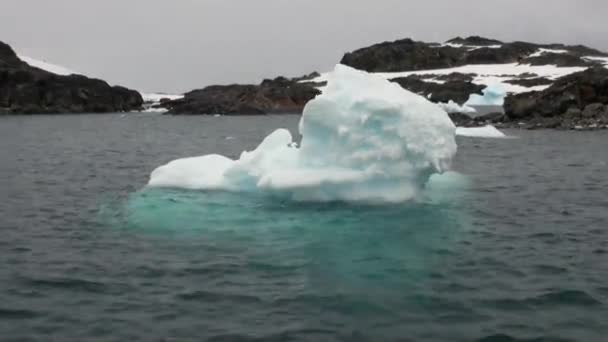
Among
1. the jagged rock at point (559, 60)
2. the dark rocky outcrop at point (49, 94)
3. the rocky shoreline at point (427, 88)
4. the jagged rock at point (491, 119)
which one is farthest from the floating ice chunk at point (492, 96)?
the dark rocky outcrop at point (49, 94)

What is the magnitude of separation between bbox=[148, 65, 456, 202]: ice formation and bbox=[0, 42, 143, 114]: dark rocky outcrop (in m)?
73.7

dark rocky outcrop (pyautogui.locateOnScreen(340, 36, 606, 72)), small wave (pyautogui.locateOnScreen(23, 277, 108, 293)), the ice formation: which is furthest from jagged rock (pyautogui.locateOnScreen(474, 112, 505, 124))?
dark rocky outcrop (pyautogui.locateOnScreen(340, 36, 606, 72))

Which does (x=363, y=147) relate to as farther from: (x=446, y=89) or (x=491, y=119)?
(x=446, y=89)

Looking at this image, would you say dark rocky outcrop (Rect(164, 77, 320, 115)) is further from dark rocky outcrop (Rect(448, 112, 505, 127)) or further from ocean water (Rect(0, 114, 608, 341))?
ocean water (Rect(0, 114, 608, 341))

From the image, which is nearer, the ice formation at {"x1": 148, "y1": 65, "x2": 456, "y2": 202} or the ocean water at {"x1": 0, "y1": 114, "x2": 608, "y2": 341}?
the ocean water at {"x1": 0, "y1": 114, "x2": 608, "y2": 341}

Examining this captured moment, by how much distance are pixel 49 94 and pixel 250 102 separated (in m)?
26.0

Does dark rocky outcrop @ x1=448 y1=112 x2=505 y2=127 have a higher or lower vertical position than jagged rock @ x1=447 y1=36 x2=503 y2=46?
lower

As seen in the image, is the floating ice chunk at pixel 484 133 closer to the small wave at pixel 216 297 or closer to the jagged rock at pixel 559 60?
the small wave at pixel 216 297

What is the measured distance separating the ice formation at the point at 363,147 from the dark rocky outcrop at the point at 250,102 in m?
67.3

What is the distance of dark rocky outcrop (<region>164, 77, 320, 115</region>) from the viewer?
83.4m

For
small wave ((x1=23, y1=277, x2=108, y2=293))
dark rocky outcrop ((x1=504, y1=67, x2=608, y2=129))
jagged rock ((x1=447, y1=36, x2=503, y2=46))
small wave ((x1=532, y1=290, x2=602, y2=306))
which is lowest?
small wave ((x1=532, y1=290, x2=602, y2=306))

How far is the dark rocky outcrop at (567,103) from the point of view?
150 feet

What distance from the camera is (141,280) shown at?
9.60 m

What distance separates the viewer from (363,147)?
50.1ft
